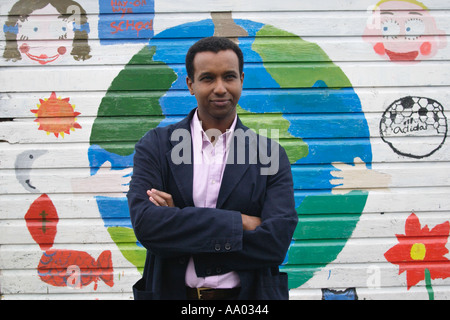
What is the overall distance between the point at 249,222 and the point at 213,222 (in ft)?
0.65

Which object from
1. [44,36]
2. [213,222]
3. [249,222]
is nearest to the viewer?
[213,222]

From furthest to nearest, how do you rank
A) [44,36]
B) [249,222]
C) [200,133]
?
1. [44,36]
2. [200,133]
3. [249,222]

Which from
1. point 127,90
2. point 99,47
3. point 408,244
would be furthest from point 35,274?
point 408,244

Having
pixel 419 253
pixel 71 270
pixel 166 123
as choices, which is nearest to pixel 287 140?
pixel 166 123

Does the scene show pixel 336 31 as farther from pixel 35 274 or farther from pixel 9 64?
pixel 35 274

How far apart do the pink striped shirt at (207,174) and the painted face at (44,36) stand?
2.16m

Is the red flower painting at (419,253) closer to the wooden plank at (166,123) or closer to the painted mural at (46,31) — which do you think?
the wooden plank at (166,123)

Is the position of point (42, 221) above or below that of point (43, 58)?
below

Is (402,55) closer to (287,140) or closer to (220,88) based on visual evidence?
(287,140)

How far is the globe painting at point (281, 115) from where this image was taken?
3670 millimetres

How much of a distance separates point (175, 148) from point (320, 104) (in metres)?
2.10

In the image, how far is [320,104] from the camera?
3701mm

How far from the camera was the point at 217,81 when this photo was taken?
1944 millimetres

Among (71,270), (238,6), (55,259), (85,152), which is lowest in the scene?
(71,270)
